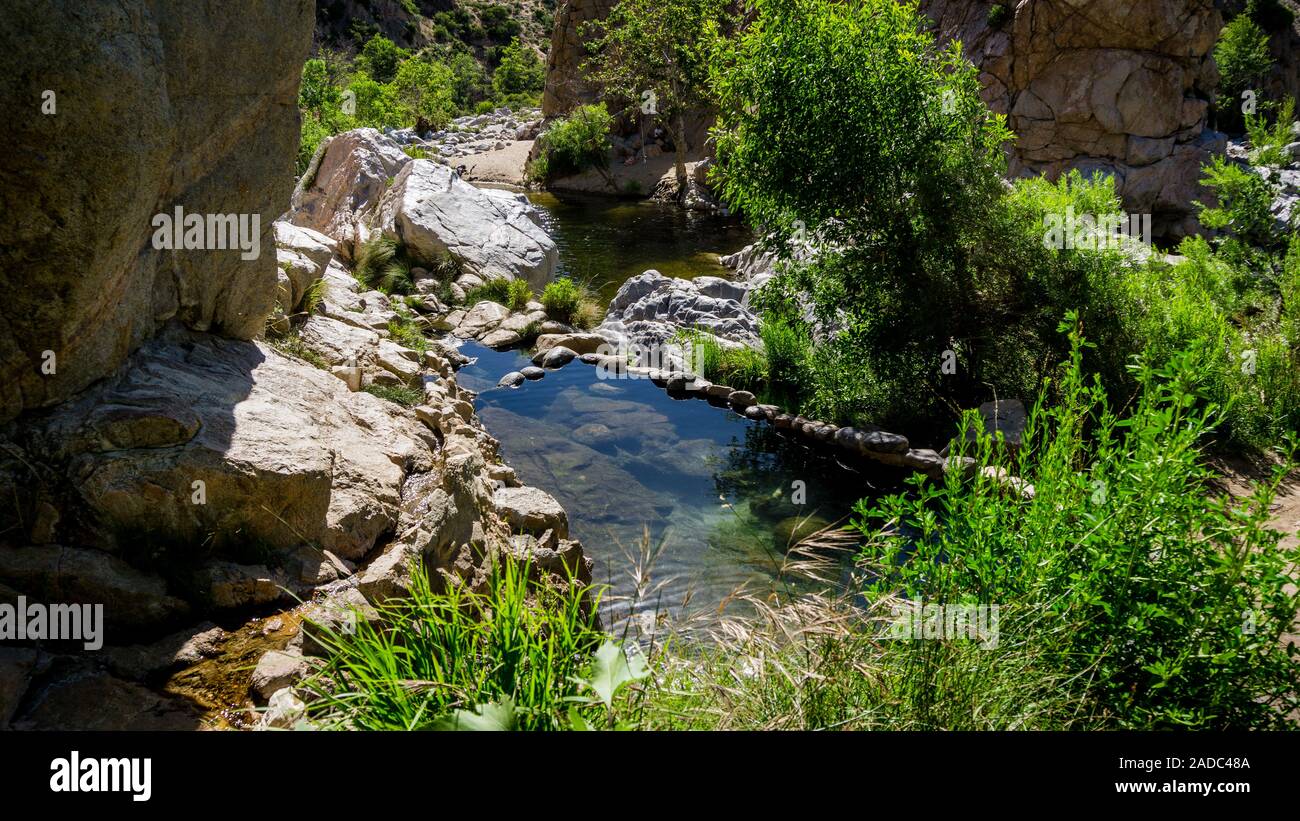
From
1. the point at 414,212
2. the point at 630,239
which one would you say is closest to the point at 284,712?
the point at 414,212

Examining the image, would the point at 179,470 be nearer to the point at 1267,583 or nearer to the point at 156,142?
the point at 156,142

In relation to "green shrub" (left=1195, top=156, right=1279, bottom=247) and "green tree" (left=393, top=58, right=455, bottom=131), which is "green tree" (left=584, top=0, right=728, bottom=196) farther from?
"green shrub" (left=1195, top=156, right=1279, bottom=247)

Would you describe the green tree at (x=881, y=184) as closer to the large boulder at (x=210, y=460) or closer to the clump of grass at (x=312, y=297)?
the clump of grass at (x=312, y=297)

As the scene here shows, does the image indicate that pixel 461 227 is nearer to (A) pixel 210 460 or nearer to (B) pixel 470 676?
(A) pixel 210 460

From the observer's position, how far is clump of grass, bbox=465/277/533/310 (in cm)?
1795

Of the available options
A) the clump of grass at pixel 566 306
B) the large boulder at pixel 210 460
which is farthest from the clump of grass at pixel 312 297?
the clump of grass at pixel 566 306

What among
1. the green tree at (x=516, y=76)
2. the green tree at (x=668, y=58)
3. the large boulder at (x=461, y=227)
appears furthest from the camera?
the green tree at (x=516, y=76)

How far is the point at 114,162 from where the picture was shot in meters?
4.90

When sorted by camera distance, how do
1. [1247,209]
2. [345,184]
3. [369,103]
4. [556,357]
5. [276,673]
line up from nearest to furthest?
[276,673] → [1247,209] → [556,357] → [345,184] → [369,103]

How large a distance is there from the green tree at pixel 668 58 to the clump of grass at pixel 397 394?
26066 mm

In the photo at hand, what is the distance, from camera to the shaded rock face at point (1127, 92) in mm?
24047

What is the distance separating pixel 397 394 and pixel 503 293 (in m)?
8.61

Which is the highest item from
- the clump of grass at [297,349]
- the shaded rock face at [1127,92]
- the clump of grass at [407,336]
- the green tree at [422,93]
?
the green tree at [422,93]
